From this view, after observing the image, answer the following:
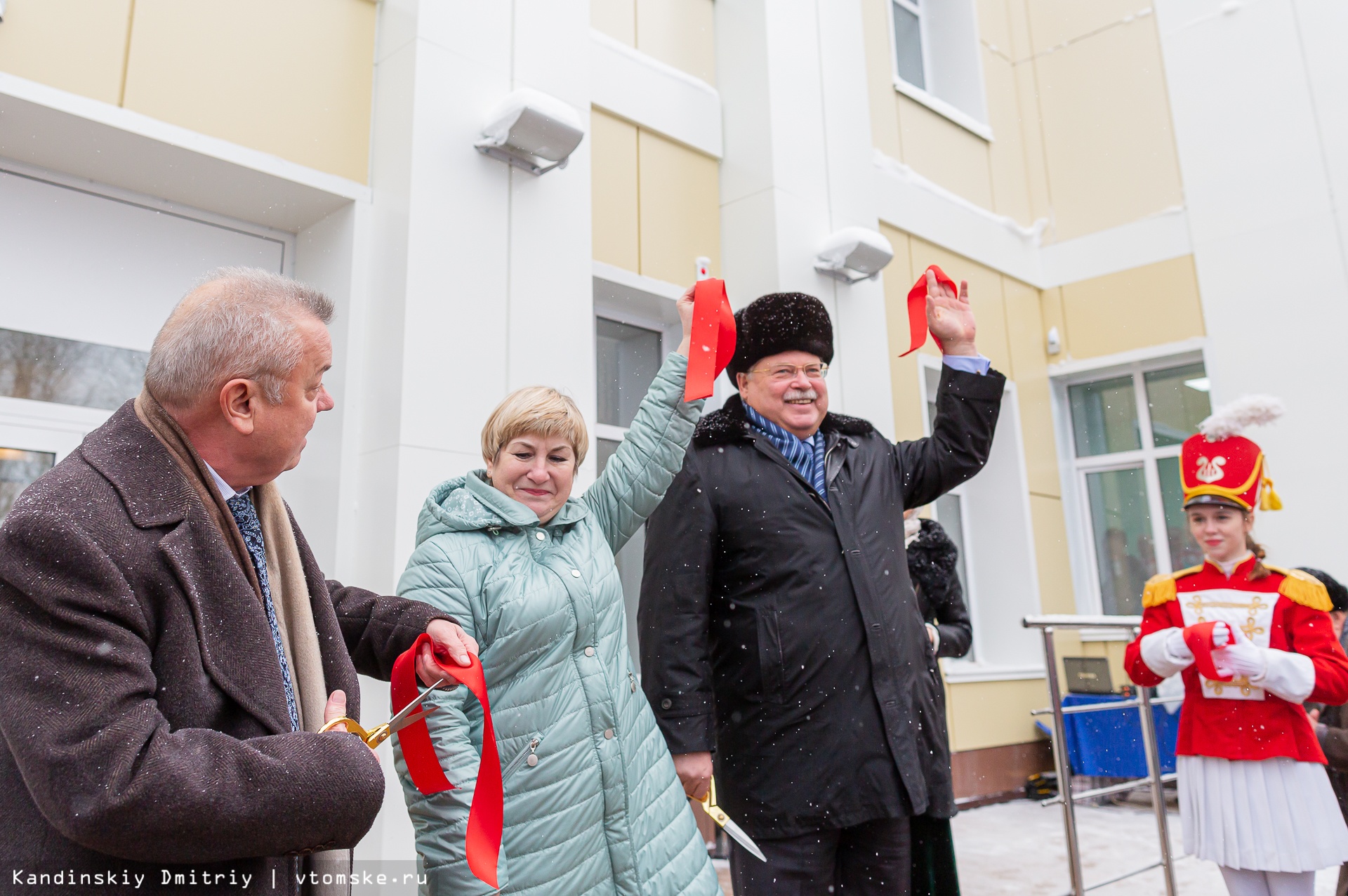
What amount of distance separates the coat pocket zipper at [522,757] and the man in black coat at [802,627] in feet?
1.43

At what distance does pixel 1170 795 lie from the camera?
630cm

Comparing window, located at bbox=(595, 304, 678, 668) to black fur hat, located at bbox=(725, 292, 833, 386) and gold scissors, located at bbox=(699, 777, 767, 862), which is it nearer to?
black fur hat, located at bbox=(725, 292, 833, 386)

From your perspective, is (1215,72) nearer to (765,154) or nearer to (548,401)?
(765,154)

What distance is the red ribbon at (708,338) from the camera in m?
2.21

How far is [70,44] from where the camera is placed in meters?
2.94

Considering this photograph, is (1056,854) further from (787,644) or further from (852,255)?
(787,644)

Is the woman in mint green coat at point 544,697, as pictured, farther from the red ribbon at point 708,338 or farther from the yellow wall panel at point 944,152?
the yellow wall panel at point 944,152

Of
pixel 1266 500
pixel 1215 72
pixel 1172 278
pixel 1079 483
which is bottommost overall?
pixel 1266 500

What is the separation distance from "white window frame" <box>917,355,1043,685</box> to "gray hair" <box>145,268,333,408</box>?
5.24 meters

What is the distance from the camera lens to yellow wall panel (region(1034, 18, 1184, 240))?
7160 millimetres

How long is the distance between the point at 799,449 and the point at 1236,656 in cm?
164

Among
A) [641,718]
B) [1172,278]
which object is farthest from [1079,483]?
[641,718]

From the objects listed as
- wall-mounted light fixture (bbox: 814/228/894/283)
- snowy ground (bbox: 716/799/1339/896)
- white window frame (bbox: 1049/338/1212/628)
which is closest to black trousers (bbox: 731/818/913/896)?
snowy ground (bbox: 716/799/1339/896)

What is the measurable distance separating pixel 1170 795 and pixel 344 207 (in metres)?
6.20
